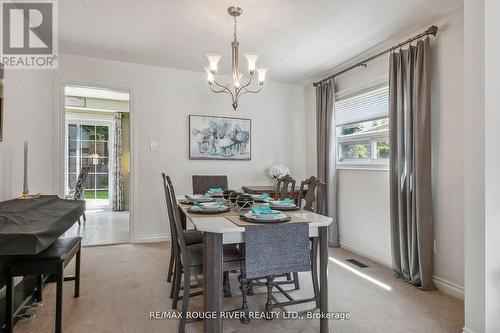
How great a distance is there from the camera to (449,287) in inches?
101

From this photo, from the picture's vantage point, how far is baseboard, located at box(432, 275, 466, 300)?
246cm

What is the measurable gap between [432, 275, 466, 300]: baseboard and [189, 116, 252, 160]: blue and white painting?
2894 millimetres

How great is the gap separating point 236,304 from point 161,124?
2774mm

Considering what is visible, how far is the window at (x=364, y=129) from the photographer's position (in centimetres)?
335

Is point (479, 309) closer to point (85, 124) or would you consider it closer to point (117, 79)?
point (117, 79)

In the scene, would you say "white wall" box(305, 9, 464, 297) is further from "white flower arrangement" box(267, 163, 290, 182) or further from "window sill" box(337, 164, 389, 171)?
"white flower arrangement" box(267, 163, 290, 182)

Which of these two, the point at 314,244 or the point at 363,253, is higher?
the point at 314,244

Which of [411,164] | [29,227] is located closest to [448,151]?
[411,164]

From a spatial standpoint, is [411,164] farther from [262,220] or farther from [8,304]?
[8,304]

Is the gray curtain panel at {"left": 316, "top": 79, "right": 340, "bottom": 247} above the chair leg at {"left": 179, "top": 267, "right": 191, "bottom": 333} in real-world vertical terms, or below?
above

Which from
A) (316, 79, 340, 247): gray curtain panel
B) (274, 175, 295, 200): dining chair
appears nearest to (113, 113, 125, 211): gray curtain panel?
(274, 175, 295, 200): dining chair

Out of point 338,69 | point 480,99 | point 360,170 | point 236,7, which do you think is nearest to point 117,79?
point 236,7

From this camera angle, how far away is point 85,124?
7.05m

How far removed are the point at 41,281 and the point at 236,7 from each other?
110 inches
